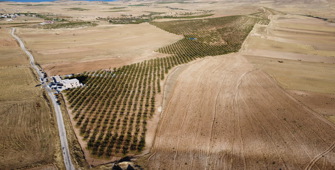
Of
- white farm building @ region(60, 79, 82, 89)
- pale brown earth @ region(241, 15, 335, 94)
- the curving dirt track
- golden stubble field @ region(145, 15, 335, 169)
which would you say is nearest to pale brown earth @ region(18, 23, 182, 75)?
white farm building @ region(60, 79, 82, 89)

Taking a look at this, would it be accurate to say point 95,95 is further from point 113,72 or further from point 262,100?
point 262,100

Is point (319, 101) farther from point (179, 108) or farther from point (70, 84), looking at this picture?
point (70, 84)

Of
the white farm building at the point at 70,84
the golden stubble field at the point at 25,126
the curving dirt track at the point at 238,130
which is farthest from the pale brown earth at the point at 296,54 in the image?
the golden stubble field at the point at 25,126

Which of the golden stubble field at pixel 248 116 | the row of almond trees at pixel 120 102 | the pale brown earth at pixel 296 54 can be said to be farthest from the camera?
the pale brown earth at pixel 296 54

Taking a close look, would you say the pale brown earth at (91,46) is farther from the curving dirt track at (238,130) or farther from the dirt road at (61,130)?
the curving dirt track at (238,130)

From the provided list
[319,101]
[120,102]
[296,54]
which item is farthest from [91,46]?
[296,54]
